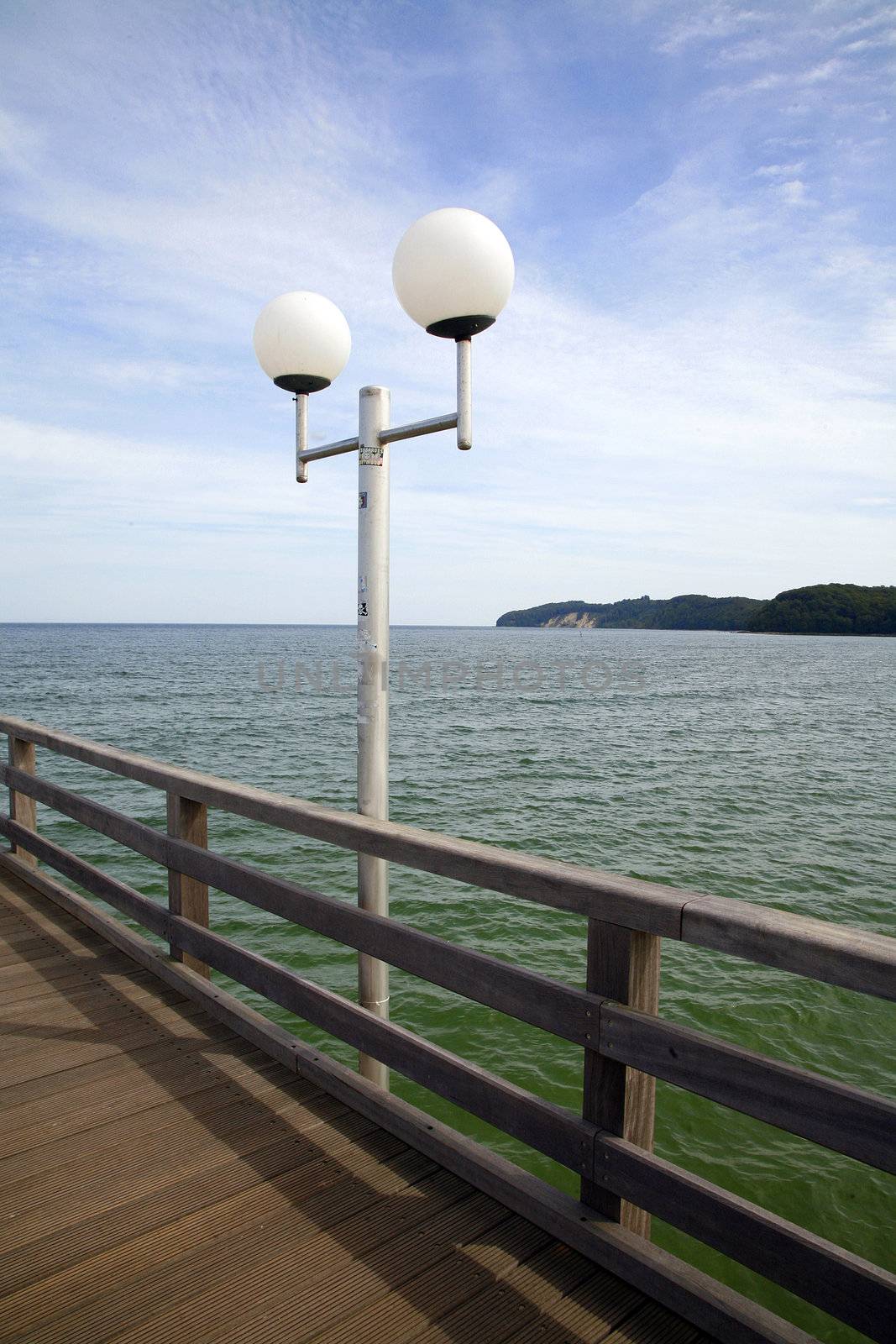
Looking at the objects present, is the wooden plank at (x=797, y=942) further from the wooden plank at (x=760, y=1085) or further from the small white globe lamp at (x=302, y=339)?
the small white globe lamp at (x=302, y=339)

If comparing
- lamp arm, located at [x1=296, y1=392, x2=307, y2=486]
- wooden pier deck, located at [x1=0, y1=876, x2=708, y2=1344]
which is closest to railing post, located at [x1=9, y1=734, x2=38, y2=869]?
wooden pier deck, located at [x1=0, y1=876, x2=708, y2=1344]

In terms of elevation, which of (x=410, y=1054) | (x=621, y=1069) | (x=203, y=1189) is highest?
(x=621, y=1069)

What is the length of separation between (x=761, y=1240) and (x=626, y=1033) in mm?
431

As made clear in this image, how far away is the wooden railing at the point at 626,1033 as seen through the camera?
1390 millimetres

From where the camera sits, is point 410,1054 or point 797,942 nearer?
point 797,942

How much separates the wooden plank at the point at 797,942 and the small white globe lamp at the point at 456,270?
2.12 m

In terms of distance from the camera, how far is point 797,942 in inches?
55.7

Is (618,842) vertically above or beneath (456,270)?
beneath

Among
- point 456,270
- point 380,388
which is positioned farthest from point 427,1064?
point 456,270

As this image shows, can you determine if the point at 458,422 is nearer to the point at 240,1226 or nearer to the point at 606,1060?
the point at 606,1060

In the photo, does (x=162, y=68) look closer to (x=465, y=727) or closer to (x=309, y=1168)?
(x=309, y=1168)

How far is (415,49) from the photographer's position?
17.3 ft

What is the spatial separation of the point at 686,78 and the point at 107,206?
7.25m

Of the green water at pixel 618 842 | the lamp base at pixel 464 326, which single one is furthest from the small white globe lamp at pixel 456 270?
the green water at pixel 618 842
